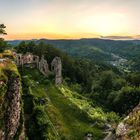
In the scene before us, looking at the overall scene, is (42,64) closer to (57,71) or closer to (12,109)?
(57,71)

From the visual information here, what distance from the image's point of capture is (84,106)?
91812 millimetres

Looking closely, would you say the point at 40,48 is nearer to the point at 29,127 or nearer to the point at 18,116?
the point at 29,127

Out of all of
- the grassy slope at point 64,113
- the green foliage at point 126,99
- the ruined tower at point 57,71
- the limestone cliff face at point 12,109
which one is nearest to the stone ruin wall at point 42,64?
the ruined tower at point 57,71

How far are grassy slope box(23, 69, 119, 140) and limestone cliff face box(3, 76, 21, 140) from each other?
1946 centimetres

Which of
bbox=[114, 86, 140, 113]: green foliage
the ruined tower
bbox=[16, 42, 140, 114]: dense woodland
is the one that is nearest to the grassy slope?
the ruined tower

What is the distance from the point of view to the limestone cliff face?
51984 mm

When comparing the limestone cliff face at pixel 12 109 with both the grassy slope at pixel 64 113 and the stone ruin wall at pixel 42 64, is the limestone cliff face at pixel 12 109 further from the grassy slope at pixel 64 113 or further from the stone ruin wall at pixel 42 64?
the stone ruin wall at pixel 42 64

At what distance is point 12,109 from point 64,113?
30.8 m

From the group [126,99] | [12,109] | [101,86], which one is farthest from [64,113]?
[101,86]

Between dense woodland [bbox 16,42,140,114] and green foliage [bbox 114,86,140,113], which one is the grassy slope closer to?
green foliage [bbox 114,86,140,113]

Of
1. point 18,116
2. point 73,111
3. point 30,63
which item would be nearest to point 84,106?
point 73,111

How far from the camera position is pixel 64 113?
274ft

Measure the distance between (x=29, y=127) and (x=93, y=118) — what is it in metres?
19.6

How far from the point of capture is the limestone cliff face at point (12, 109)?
51984 mm
